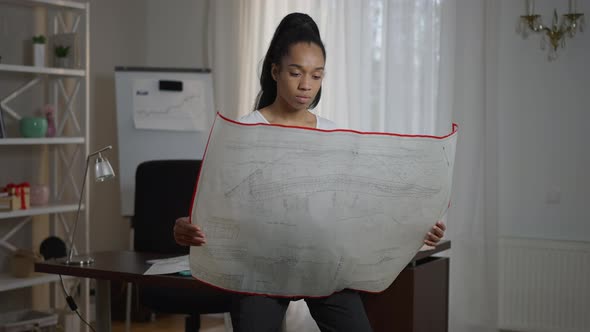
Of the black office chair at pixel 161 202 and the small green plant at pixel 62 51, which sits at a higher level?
the small green plant at pixel 62 51

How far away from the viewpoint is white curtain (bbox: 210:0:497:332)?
156 inches

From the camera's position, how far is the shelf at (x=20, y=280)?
372cm

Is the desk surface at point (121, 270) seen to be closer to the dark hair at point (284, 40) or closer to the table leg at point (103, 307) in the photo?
the table leg at point (103, 307)

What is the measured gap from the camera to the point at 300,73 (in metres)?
1.61

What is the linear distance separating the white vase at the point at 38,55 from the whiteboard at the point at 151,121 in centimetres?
58

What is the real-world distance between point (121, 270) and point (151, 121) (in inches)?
92.1

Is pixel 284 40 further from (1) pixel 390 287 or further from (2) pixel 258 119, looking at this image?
(1) pixel 390 287

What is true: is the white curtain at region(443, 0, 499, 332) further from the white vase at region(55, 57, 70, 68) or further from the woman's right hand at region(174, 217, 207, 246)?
the woman's right hand at region(174, 217, 207, 246)

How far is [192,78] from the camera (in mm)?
4660

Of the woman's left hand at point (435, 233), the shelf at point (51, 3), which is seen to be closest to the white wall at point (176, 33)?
the shelf at point (51, 3)

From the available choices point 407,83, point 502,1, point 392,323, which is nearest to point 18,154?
point 407,83

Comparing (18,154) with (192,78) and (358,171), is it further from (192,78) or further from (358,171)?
(358,171)

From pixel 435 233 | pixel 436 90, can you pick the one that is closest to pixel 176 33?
pixel 436 90

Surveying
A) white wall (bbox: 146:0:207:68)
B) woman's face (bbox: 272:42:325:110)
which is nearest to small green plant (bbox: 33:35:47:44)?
white wall (bbox: 146:0:207:68)
